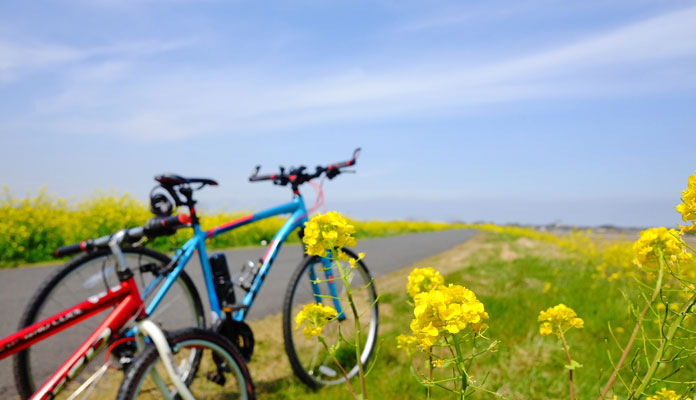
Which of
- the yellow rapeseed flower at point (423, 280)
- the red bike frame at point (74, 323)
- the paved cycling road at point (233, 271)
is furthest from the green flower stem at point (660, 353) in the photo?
the paved cycling road at point (233, 271)

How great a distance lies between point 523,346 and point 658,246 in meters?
2.39

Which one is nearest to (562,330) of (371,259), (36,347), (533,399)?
(533,399)

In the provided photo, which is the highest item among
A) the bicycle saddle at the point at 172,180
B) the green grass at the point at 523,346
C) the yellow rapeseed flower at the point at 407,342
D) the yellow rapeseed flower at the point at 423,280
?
the bicycle saddle at the point at 172,180

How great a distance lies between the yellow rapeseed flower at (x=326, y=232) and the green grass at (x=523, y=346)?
0.55m

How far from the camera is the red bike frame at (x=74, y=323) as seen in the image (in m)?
2.14

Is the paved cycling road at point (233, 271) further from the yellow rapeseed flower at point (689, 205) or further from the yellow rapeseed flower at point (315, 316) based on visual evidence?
the yellow rapeseed flower at point (689, 205)

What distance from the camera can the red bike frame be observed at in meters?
2.14

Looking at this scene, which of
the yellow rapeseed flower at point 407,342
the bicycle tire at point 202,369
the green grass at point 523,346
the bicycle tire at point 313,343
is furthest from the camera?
the bicycle tire at point 313,343

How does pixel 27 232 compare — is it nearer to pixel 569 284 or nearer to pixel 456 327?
pixel 569 284

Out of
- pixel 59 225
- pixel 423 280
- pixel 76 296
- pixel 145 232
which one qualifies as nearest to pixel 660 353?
pixel 423 280

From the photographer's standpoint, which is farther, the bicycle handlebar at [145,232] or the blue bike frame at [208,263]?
the blue bike frame at [208,263]

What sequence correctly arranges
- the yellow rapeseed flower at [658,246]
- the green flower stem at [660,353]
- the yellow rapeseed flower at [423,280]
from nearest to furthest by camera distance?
the green flower stem at [660,353] → the yellow rapeseed flower at [658,246] → the yellow rapeseed flower at [423,280]

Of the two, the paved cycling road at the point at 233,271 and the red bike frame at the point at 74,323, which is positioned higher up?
Result: the red bike frame at the point at 74,323

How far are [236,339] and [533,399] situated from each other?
189 cm
